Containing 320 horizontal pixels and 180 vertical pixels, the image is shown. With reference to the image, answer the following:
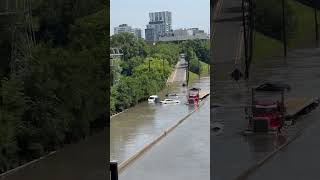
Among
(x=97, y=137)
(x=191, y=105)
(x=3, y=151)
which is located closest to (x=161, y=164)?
(x=191, y=105)

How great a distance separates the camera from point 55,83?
5.36 meters

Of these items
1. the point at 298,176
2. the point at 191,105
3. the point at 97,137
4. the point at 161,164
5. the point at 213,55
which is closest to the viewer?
the point at 298,176

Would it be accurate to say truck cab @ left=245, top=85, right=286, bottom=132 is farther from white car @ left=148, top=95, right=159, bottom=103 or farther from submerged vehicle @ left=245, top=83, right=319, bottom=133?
white car @ left=148, top=95, right=159, bottom=103

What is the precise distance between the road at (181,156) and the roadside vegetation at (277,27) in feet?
14.4

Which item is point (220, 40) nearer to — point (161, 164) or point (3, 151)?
point (3, 151)

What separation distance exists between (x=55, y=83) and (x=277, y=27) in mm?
2307

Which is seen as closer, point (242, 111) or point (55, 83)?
point (242, 111)

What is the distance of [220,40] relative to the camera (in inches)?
193

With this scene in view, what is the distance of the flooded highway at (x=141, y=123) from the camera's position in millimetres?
13945

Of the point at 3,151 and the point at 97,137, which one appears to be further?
the point at 97,137

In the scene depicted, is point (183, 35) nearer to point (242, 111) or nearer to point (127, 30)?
point (127, 30)

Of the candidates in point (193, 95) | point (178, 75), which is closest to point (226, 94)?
point (193, 95)

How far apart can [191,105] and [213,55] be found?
30.5ft

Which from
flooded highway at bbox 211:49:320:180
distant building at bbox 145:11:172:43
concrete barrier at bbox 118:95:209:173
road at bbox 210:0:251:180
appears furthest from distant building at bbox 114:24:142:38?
flooded highway at bbox 211:49:320:180
